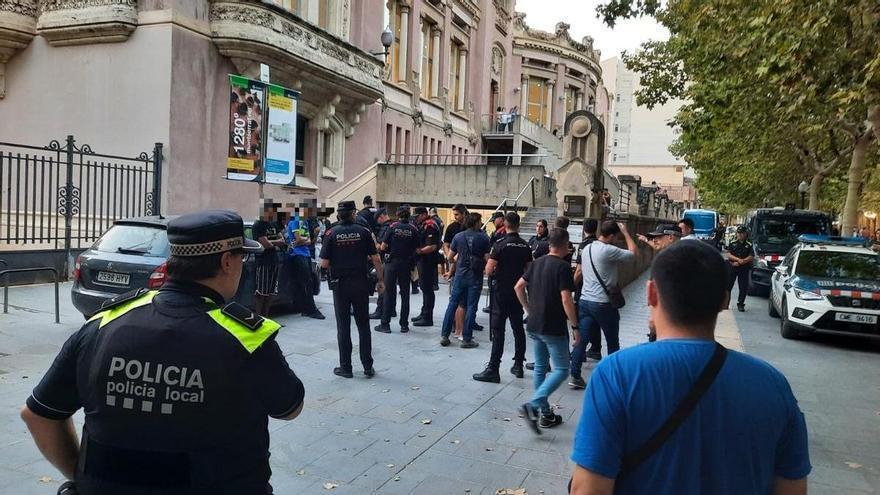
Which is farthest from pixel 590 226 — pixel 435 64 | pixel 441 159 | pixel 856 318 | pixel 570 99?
pixel 570 99

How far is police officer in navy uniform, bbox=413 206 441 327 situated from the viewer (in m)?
10.4

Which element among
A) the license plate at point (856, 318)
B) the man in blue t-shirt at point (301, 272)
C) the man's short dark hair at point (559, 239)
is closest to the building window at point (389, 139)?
the man in blue t-shirt at point (301, 272)

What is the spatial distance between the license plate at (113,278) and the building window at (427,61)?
23.5 meters

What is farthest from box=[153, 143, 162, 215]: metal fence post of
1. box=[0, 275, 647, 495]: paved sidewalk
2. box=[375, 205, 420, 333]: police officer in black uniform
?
box=[375, 205, 420, 333]: police officer in black uniform

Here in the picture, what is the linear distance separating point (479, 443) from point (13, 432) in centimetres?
361

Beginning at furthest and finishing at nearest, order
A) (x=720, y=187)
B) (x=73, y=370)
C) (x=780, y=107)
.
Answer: (x=720, y=187)
(x=780, y=107)
(x=73, y=370)

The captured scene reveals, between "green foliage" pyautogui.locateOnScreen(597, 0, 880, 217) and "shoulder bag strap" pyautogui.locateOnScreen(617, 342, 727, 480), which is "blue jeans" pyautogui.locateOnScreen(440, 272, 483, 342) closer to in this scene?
"green foliage" pyautogui.locateOnScreen(597, 0, 880, 217)

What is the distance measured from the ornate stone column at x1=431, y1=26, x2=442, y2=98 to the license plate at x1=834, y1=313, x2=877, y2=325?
2403 cm

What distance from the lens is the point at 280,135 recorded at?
35.7 feet

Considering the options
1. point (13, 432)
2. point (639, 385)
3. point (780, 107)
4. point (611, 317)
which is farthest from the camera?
point (780, 107)

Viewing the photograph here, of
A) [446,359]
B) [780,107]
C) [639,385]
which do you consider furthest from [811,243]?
[639,385]

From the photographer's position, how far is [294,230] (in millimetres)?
10734

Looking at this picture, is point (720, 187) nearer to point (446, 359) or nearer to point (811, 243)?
point (811, 243)

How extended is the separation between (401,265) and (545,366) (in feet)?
14.1
